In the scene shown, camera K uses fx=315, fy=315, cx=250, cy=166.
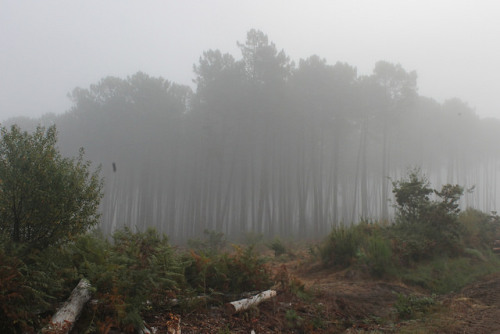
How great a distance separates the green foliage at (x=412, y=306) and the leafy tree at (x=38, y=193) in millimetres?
5266

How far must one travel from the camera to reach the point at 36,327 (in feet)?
9.93

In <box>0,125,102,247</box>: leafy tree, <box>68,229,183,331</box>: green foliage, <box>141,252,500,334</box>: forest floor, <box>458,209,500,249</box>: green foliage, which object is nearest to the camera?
<box>68,229,183,331</box>: green foliage

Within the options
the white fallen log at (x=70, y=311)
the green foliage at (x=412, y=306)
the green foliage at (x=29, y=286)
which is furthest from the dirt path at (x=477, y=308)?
the green foliage at (x=29, y=286)

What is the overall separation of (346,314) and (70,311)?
13.5ft

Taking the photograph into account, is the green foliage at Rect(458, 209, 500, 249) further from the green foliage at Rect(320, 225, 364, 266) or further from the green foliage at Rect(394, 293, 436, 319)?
the green foliage at Rect(394, 293, 436, 319)

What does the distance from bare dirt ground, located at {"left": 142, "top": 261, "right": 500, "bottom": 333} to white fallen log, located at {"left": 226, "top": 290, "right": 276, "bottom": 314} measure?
75mm

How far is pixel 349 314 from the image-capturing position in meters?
5.29

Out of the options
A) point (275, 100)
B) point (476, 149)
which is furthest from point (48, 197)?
point (476, 149)

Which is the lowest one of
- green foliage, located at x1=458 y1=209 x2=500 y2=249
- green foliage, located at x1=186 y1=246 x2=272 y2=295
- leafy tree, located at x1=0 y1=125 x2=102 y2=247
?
green foliage, located at x1=186 y1=246 x2=272 y2=295

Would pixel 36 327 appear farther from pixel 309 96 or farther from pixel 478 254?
pixel 309 96

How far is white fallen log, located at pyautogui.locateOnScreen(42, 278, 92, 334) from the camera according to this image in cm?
294

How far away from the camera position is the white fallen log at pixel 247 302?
442 cm

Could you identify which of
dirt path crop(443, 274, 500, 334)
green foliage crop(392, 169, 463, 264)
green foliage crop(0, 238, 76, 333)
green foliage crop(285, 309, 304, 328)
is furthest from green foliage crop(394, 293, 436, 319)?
green foliage crop(0, 238, 76, 333)

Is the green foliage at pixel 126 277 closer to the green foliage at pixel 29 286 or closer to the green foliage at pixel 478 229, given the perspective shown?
the green foliage at pixel 29 286
